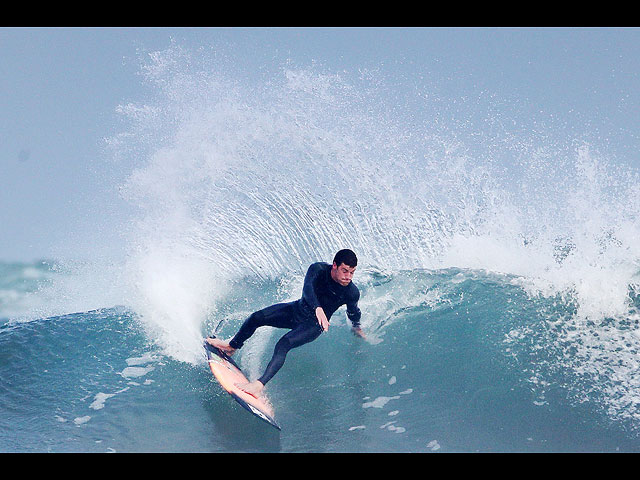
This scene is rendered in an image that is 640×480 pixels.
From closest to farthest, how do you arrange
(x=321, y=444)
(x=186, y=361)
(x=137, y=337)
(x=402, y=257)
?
(x=321, y=444) < (x=186, y=361) < (x=137, y=337) < (x=402, y=257)

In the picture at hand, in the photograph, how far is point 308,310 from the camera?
6.58m

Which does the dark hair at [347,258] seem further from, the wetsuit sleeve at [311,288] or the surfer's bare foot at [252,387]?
the surfer's bare foot at [252,387]

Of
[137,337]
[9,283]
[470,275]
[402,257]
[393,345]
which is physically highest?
[9,283]

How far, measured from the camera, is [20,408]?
277 inches

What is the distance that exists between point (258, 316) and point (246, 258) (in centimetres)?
441

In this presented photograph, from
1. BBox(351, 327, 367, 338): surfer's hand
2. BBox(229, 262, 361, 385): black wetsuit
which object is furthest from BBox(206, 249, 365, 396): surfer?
Result: BBox(351, 327, 367, 338): surfer's hand

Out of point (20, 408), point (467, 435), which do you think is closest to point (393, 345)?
point (467, 435)

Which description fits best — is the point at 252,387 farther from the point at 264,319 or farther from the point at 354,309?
the point at 354,309

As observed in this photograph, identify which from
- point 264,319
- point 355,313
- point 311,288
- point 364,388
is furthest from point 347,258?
point 364,388

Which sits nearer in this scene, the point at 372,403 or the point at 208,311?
the point at 372,403

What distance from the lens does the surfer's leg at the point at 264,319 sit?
675 cm

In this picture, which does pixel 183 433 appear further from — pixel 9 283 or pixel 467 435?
pixel 9 283

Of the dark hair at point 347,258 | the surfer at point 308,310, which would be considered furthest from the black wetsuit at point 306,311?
the dark hair at point 347,258

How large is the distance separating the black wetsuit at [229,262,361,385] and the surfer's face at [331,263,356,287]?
191mm
